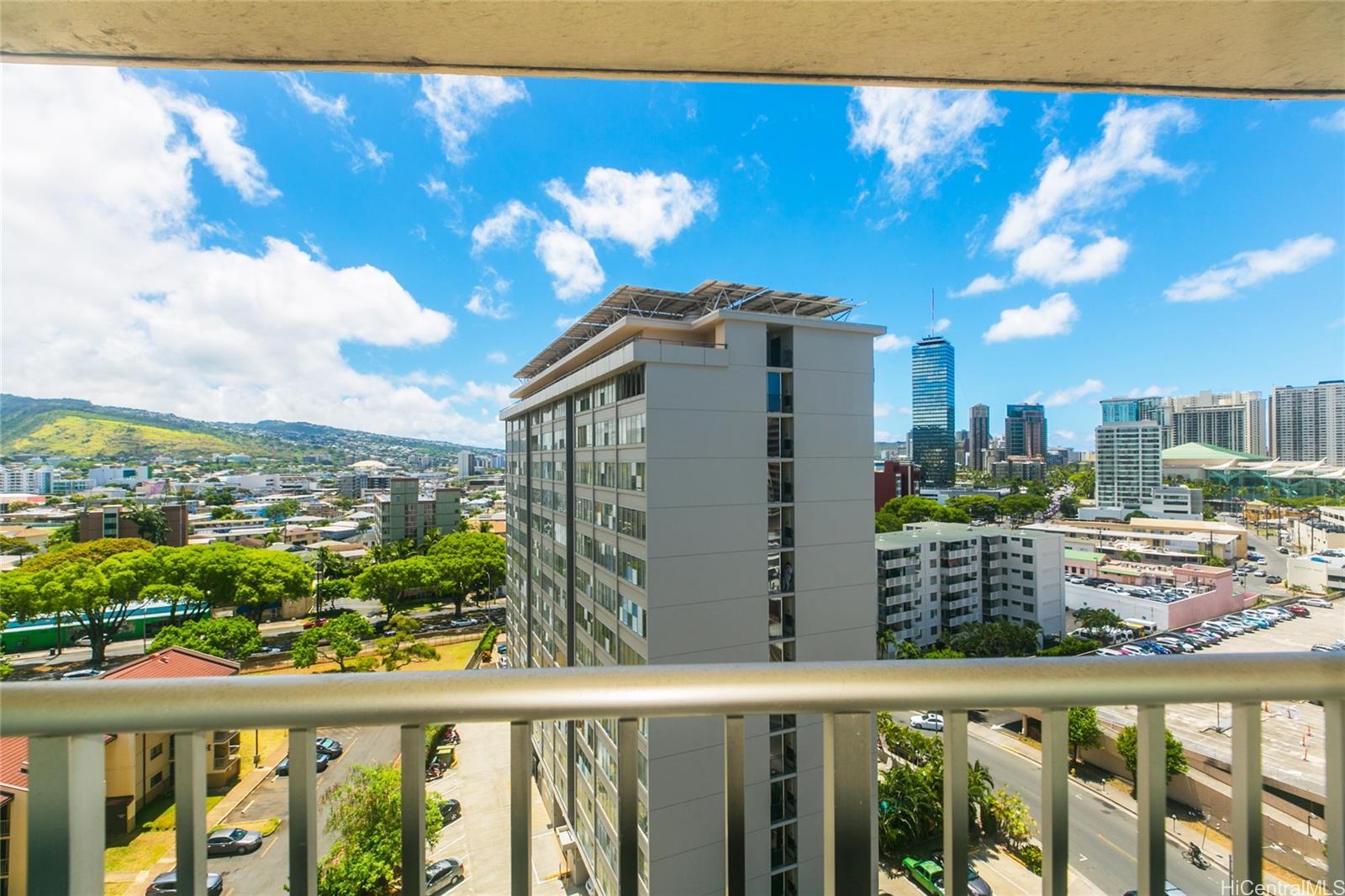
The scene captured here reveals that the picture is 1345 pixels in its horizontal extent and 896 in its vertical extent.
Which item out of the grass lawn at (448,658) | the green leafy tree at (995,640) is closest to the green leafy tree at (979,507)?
the green leafy tree at (995,640)

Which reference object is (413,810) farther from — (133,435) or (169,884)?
(133,435)

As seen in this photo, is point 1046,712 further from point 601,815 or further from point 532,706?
point 601,815

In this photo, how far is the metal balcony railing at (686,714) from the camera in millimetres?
771

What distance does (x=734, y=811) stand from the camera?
0.89m

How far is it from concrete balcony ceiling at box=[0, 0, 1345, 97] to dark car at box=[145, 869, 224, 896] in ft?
4.84

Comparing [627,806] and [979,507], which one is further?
[979,507]

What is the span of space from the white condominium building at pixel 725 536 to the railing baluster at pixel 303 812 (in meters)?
5.11

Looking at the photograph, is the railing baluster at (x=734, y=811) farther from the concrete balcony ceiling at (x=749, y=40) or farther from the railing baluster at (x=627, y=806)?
the concrete balcony ceiling at (x=749, y=40)

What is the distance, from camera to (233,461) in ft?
68.8

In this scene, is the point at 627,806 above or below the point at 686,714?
below

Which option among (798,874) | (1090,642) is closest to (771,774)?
(798,874)

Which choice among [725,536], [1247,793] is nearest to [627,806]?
[1247,793]

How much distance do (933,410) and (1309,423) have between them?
1913 inches

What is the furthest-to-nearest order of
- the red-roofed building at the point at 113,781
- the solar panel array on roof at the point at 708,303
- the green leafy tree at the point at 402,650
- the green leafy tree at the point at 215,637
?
1. the green leafy tree at the point at 402,650
2. the green leafy tree at the point at 215,637
3. the solar panel array on roof at the point at 708,303
4. the red-roofed building at the point at 113,781
